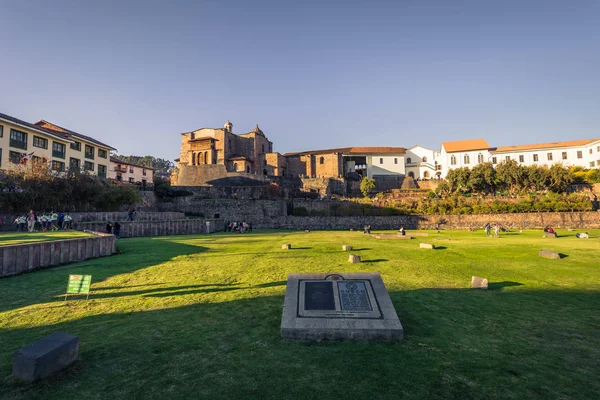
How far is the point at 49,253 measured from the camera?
10.4 meters

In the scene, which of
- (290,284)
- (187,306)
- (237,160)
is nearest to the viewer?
(290,284)

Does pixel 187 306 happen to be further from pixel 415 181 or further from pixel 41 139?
pixel 415 181

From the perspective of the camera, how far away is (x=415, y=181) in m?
65.9

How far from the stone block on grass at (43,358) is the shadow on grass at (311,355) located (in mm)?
105

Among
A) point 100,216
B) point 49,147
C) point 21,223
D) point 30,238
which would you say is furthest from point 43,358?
point 49,147

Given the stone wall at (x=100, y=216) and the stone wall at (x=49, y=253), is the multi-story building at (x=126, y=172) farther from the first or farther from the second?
the stone wall at (x=49, y=253)

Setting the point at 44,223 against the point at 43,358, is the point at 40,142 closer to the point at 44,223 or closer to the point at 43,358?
the point at 44,223

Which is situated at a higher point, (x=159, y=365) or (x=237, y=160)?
(x=237, y=160)

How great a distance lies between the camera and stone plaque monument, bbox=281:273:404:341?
4.52 meters

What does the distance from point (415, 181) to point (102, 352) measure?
68.7 m

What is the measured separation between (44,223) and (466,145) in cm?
7387

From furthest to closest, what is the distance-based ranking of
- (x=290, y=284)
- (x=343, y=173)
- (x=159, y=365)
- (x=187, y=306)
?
(x=343, y=173), (x=187, y=306), (x=290, y=284), (x=159, y=365)

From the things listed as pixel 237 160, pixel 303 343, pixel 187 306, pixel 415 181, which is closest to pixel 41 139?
pixel 237 160

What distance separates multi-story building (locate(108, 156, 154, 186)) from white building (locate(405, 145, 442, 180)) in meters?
59.4
